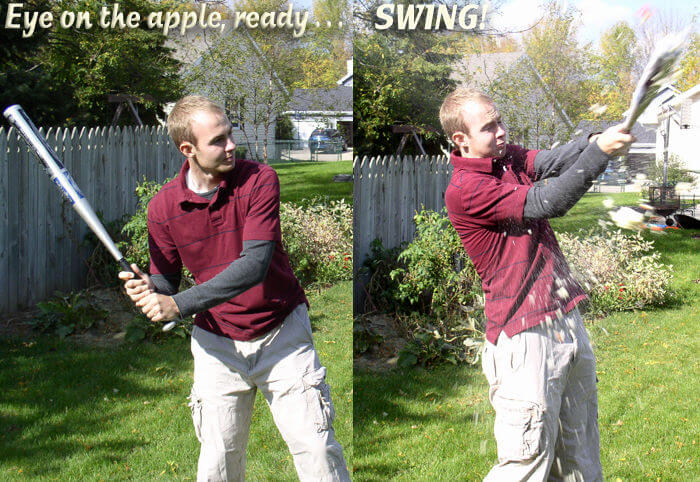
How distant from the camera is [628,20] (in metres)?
2.36

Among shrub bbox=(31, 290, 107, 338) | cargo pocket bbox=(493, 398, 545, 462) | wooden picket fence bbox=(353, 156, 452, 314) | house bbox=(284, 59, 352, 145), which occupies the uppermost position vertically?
house bbox=(284, 59, 352, 145)

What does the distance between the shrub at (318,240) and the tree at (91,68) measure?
77cm

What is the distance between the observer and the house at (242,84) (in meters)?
2.99

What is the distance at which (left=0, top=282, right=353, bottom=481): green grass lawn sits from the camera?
121 inches

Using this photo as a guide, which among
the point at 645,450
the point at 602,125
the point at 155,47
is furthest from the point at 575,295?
the point at 155,47

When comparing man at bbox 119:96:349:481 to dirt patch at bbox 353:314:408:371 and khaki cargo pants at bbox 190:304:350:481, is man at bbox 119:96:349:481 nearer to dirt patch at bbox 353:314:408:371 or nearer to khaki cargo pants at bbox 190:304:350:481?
khaki cargo pants at bbox 190:304:350:481

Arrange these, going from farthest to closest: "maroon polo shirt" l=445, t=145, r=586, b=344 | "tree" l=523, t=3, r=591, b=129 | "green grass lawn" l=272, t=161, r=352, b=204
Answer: "green grass lawn" l=272, t=161, r=352, b=204
"tree" l=523, t=3, r=591, b=129
"maroon polo shirt" l=445, t=145, r=586, b=344

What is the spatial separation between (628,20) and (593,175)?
812 mm

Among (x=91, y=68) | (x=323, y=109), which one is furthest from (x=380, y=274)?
(x=91, y=68)

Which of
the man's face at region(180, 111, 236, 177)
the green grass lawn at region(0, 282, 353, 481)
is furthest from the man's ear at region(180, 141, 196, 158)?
the green grass lawn at region(0, 282, 353, 481)

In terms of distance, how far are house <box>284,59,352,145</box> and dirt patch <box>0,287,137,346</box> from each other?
123cm

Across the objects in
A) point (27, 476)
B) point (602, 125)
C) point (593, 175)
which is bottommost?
point (27, 476)

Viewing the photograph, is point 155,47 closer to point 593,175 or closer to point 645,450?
point 593,175

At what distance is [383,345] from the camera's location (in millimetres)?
3125
